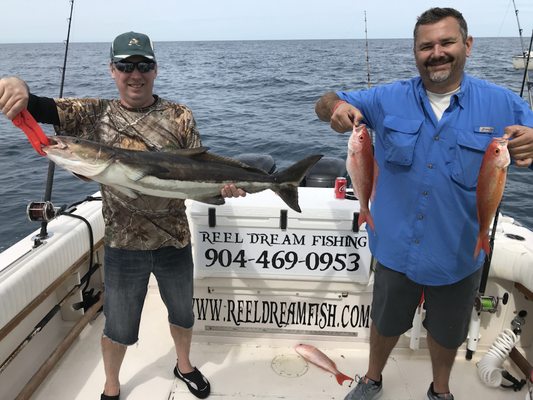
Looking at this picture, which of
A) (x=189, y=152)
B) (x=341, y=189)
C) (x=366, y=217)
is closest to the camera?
(x=189, y=152)

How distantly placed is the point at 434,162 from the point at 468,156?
185 mm

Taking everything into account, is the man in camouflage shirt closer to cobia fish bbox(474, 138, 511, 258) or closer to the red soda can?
the red soda can

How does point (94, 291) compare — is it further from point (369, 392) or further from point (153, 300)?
point (369, 392)

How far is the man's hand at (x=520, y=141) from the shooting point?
2.20m

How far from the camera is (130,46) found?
250 cm

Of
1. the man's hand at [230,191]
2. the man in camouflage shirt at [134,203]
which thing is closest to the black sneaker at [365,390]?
the man in camouflage shirt at [134,203]

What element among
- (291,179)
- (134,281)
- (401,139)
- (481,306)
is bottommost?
(481,306)

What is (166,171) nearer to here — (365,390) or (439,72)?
(439,72)

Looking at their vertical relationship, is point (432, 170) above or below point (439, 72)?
below

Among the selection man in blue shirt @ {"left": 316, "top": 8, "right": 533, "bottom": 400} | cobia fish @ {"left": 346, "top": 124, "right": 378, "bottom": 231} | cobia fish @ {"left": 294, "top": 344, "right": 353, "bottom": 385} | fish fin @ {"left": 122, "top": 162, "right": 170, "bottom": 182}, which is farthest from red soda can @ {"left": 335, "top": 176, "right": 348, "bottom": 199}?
fish fin @ {"left": 122, "top": 162, "right": 170, "bottom": 182}

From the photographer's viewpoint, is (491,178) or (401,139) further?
(401,139)

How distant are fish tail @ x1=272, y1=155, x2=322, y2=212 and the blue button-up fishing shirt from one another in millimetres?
484

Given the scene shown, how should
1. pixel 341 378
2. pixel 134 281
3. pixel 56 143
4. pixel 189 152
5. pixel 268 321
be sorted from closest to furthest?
pixel 56 143
pixel 189 152
pixel 134 281
pixel 341 378
pixel 268 321

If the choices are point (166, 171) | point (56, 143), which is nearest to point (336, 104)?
point (166, 171)
